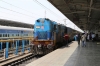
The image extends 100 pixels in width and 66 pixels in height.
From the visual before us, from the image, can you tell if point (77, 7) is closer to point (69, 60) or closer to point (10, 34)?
point (10, 34)

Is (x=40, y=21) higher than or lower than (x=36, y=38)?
higher

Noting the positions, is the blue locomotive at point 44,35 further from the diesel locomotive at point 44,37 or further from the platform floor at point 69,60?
the platform floor at point 69,60

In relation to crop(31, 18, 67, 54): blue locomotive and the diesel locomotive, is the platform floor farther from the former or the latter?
crop(31, 18, 67, 54): blue locomotive

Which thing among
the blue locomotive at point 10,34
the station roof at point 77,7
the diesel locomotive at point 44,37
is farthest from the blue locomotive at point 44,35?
the station roof at point 77,7

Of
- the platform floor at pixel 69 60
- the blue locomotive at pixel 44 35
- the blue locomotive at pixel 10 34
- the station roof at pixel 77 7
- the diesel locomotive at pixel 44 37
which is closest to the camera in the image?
the platform floor at pixel 69 60

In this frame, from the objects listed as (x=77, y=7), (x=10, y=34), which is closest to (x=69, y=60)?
(x=77, y=7)

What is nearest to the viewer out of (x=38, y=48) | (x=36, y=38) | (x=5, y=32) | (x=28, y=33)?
(x=38, y=48)

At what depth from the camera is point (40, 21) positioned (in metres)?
17.9

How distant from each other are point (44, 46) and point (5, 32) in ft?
17.6

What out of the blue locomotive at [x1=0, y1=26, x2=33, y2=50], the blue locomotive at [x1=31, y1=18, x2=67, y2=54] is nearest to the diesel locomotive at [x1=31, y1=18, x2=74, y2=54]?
the blue locomotive at [x1=31, y1=18, x2=67, y2=54]

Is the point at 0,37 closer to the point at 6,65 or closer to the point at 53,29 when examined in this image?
the point at 53,29

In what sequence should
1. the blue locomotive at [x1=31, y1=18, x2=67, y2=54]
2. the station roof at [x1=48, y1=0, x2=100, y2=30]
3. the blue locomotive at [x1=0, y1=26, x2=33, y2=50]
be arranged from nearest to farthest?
the blue locomotive at [x1=31, y1=18, x2=67, y2=54]
the station roof at [x1=48, y1=0, x2=100, y2=30]
the blue locomotive at [x1=0, y1=26, x2=33, y2=50]

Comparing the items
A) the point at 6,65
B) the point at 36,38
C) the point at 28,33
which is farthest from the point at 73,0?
the point at 28,33

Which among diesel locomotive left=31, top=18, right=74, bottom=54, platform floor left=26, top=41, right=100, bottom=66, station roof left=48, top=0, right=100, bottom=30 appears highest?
station roof left=48, top=0, right=100, bottom=30
